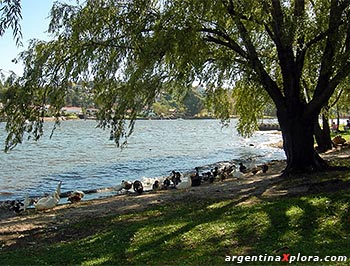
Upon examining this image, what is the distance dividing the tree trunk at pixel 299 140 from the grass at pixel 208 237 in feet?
14.7

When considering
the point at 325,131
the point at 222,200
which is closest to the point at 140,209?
the point at 222,200

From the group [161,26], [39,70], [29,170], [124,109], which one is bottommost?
[29,170]

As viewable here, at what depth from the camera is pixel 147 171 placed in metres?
27.0

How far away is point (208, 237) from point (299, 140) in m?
7.57

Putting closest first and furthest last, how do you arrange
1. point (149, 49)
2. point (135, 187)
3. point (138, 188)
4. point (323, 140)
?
point (149, 49) → point (138, 188) → point (135, 187) → point (323, 140)

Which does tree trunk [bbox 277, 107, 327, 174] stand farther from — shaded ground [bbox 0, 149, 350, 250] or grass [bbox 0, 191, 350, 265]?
grass [bbox 0, 191, 350, 265]

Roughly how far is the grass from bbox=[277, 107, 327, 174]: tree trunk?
449 cm

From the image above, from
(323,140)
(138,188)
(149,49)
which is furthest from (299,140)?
(323,140)

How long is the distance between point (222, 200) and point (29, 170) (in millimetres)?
20043

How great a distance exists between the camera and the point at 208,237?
716 cm

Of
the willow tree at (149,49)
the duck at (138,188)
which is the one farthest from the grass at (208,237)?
the duck at (138,188)

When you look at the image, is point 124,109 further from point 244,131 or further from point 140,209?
point 244,131

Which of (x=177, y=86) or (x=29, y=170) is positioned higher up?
(x=177, y=86)

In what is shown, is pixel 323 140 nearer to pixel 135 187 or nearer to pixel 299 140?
pixel 299 140
